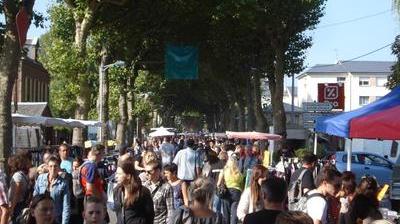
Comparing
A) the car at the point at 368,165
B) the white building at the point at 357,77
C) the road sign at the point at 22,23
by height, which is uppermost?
the white building at the point at 357,77

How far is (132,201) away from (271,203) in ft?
7.45

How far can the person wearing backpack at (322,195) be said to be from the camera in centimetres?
729

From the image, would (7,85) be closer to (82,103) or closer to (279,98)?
(82,103)

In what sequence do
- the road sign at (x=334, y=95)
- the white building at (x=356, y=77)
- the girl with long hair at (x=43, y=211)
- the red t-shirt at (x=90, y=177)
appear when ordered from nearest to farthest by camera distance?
1. the girl with long hair at (x=43, y=211)
2. the red t-shirt at (x=90, y=177)
3. the road sign at (x=334, y=95)
4. the white building at (x=356, y=77)

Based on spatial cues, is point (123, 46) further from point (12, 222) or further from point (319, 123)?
point (12, 222)

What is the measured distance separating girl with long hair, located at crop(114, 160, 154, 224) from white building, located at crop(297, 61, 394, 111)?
9208cm

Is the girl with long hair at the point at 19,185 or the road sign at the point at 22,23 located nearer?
the girl with long hair at the point at 19,185

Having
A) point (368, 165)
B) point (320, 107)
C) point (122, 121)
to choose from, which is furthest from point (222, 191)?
point (122, 121)

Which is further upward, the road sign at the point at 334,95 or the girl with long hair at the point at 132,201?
the road sign at the point at 334,95

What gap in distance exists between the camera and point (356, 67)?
102 m

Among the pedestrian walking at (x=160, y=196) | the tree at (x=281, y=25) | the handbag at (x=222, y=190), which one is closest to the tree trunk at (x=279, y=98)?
the tree at (x=281, y=25)

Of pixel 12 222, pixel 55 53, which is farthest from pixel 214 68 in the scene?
pixel 12 222

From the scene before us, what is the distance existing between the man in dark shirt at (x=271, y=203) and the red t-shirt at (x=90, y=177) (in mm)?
4559

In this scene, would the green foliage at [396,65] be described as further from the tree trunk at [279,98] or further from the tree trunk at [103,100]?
the tree trunk at [103,100]
